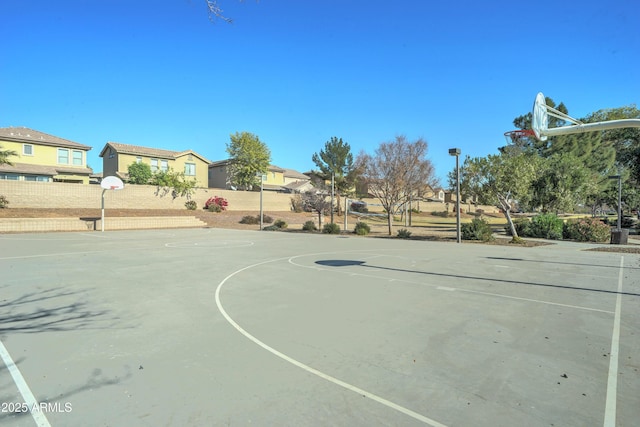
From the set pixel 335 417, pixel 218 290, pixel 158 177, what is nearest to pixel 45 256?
pixel 218 290

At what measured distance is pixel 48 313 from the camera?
6332 millimetres

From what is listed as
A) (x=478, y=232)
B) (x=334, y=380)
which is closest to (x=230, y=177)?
(x=478, y=232)

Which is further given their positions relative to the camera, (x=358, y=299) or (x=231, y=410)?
(x=358, y=299)

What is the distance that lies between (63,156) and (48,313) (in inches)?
1635

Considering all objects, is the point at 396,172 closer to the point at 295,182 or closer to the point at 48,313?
the point at 48,313

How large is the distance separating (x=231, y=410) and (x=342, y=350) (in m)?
1.83

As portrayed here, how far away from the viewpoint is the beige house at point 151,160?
4491 cm

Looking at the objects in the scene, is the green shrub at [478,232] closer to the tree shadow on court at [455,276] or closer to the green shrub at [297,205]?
the tree shadow on court at [455,276]

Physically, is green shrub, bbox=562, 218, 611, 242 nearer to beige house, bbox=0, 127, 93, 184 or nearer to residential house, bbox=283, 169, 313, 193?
residential house, bbox=283, 169, 313, 193

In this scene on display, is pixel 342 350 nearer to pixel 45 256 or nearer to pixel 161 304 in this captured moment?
pixel 161 304

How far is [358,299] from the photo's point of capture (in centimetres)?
755

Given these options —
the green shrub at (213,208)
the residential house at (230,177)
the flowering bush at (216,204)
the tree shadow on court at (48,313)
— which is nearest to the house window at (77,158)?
the flowering bush at (216,204)

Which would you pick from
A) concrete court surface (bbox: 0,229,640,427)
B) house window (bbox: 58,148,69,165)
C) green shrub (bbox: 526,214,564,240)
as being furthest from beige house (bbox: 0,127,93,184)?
green shrub (bbox: 526,214,564,240)

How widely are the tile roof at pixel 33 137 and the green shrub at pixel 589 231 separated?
45892mm
